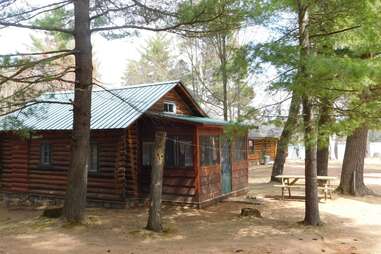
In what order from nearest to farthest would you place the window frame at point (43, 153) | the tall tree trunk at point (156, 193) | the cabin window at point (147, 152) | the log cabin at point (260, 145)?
the tall tree trunk at point (156, 193)
the cabin window at point (147, 152)
the window frame at point (43, 153)
the log cabin at point (260, 145)

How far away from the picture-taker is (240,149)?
1658 cm

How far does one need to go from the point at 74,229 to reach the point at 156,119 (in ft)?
16.1

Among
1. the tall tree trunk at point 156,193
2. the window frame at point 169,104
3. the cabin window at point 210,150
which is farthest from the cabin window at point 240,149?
the tall tree trunk at point 156,193

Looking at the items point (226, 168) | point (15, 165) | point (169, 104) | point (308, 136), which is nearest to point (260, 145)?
point (226, 168)

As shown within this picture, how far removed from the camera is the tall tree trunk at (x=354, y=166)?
15.7 m

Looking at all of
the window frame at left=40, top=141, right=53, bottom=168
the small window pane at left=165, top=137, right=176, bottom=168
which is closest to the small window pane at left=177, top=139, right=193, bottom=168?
the small window pane at left=165, top=137, right=176, bottom=168

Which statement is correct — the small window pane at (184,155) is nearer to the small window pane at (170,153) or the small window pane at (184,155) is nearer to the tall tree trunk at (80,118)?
the small window pane at (170,153)

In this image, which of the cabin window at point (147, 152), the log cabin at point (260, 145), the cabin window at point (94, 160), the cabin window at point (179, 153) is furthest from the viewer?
the log cabin at point (260, 145)

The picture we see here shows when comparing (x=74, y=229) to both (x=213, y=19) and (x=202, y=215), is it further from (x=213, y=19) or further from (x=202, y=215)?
(x=213, y=19)

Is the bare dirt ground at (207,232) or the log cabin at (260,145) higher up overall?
the log cabin at (260,145)

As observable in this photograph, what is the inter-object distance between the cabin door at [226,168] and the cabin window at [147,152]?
269 centimetres

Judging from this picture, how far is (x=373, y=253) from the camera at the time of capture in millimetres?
7984

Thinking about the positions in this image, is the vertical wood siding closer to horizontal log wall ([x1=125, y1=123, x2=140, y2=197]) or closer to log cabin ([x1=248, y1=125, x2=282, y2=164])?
horizontal log wall ([x1=125, y1=123, x2=140, y2=197])

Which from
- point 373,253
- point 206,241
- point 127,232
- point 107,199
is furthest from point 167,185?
point 373,253
